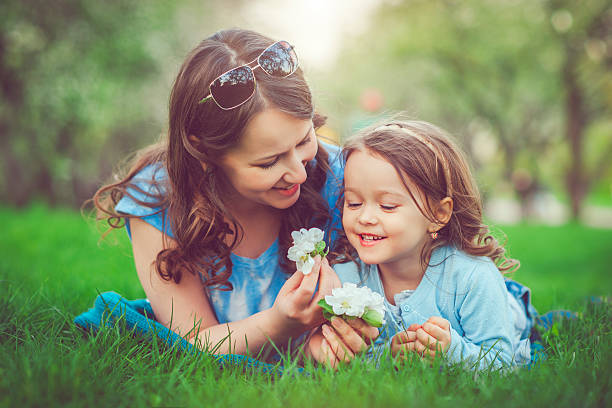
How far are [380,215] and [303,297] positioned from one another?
53cm

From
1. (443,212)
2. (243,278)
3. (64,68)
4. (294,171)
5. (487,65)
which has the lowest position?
(243,278)

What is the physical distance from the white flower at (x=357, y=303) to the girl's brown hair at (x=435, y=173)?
1.77 feet

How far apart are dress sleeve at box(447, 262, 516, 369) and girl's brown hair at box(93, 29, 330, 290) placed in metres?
1.16

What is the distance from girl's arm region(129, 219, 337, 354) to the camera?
7.17ft

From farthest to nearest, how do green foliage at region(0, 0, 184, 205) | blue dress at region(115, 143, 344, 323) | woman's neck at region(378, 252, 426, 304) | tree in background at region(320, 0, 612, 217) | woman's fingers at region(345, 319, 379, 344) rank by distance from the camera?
tree in background at region(320, 0, 612, 217) < green foliage at region(0, 0, 184, 205) < blue dress at region(115, 143, 344, 323) < woman's neck at region(378, 252, 426, 304) < woman's fingers at region(345, 319, 379, 344)

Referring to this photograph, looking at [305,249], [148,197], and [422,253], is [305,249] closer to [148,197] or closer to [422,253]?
[422,253]

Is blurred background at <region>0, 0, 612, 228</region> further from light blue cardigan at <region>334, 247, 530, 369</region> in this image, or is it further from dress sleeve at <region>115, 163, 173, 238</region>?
light blue cardigan at <region>334, 247, 530, 369</region>

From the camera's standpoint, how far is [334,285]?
89.2 inches

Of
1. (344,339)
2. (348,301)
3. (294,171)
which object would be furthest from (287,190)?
(344,339)

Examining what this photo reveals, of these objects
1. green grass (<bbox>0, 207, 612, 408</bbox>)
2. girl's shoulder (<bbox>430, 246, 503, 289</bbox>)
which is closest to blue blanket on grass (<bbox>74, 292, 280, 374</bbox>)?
green grass (<bbox>0, 207, 612, 408</bbox>)

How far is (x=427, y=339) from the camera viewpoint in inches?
83.8

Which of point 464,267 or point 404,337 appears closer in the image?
point 404,337

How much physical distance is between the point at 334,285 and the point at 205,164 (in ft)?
2.96

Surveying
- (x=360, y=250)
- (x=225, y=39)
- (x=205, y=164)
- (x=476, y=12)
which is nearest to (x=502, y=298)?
(x=360, y=250)
